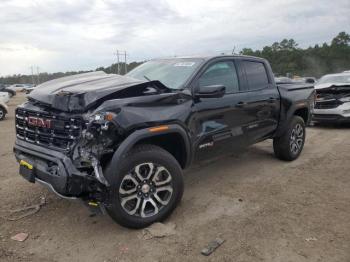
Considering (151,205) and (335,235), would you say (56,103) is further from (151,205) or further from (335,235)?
(335,235)

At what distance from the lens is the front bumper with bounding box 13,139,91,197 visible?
10.6 ft

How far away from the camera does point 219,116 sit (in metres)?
4.52

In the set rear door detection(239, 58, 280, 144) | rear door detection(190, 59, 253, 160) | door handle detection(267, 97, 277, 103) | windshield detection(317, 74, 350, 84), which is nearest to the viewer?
rear door detection(190, 59, 253, 160)

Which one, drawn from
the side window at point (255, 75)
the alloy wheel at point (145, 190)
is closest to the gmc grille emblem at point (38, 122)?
the alloy wheel at point (145, 190)

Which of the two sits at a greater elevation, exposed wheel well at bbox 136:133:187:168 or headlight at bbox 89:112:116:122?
headlight at bbox 89:112:116:122

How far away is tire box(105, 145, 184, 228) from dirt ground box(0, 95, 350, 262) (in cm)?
21

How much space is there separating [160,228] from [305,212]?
1.74 m

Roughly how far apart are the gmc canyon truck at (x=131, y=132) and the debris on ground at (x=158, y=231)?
0.07 m

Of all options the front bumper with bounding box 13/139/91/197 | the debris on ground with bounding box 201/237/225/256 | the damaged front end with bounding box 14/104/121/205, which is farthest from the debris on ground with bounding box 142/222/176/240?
the front bumper with bounding box 13/139/91/197

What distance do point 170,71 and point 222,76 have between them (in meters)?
0.75

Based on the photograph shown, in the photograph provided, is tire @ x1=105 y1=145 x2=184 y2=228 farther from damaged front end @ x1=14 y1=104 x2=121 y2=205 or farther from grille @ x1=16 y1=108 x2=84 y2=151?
grille @ x1=16 y1=108 x2=84 y2=151

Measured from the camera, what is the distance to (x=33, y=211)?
13.8ft

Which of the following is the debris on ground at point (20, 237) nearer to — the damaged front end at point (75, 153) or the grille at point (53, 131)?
the damaged front end at point (75, 153)

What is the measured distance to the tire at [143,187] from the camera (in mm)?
3381
